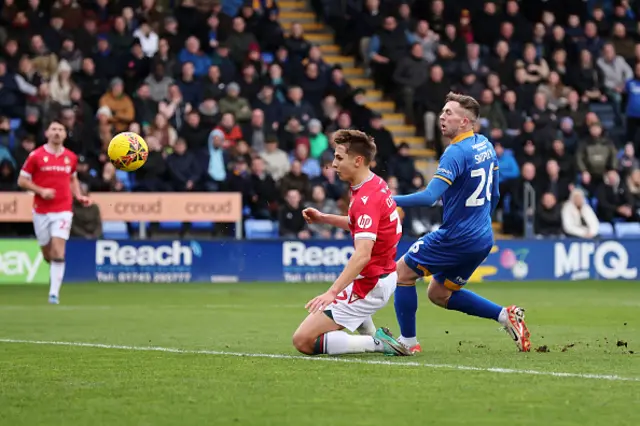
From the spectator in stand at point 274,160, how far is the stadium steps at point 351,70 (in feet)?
11.1

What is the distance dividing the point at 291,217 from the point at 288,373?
14250 mm

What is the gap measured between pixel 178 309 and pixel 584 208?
10.2 meters

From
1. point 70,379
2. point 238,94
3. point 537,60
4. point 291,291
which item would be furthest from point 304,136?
point 70,379

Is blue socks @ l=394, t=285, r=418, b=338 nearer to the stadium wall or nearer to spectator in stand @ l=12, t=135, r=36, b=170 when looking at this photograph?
the stadium wall

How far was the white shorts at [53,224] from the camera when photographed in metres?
17.7

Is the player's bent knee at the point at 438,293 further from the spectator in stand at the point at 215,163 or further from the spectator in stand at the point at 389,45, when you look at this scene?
the spectator in stand at the point at 389,45

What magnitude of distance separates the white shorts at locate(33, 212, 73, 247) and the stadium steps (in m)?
9.77

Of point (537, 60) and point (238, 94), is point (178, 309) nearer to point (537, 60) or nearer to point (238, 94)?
point (238, 94)

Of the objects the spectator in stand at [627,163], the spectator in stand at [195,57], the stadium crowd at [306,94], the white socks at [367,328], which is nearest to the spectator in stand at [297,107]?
the stadium crowd at [306,94]

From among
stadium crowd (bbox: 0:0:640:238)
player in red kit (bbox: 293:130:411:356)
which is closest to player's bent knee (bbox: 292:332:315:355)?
player in red kit (bbox: 293:130:411:356)

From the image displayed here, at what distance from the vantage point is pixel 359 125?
25.6 m

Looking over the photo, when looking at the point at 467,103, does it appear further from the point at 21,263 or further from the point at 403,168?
the point at 403,168

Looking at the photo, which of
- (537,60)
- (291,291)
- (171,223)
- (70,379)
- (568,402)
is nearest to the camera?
(568,402)

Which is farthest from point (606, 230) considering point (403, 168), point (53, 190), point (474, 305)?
point (474, 305)
